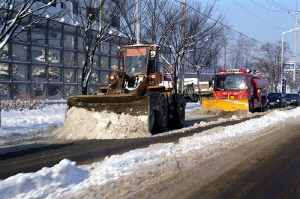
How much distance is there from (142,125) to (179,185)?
5.85m

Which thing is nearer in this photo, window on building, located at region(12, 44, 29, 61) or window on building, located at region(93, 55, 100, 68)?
window on building, located at region(12, 44, 29, 61)

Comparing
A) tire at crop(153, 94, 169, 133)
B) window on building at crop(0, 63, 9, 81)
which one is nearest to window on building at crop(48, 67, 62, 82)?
window on building at crop(0, 63, 9, 81)

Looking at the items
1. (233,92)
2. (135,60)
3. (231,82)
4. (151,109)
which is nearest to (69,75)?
(231,82)

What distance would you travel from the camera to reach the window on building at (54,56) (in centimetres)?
3097

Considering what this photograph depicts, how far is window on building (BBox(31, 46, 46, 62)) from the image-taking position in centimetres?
2953

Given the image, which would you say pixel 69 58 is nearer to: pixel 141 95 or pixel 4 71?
pixel 4 71

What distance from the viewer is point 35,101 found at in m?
19.0

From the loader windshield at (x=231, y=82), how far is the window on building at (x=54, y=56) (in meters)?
15.8

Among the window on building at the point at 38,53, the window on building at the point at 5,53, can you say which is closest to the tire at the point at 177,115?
the window on building at the point at 5,53

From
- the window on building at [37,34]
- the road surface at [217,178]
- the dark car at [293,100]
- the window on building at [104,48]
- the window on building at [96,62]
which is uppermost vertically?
the window on building at [37,34]

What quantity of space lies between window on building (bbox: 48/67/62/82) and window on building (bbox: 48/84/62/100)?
0.55m

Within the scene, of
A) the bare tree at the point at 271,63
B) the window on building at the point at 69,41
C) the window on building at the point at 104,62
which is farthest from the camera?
the bare tree at the point at 271,63

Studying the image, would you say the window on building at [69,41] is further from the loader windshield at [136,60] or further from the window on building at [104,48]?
the loader windshield at [136,60]

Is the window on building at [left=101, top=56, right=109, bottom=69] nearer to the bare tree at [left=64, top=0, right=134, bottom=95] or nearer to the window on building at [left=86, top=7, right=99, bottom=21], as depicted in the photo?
the bare tree at [left=64, top=0, right=134, bottom=95]
